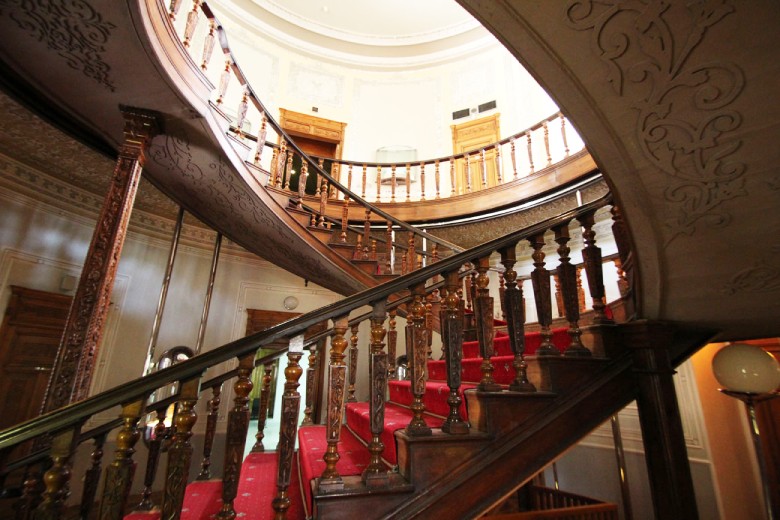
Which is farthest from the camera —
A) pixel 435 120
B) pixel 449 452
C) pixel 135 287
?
pixel 435 120

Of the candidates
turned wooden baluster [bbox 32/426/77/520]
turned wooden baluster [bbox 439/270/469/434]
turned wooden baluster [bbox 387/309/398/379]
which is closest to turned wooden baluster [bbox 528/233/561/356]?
turned wooden baluster [bbox 439/270/469/434]

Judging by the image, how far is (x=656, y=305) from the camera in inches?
61.2

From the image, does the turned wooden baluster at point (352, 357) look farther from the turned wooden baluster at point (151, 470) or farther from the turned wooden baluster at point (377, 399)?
the turned wooden baluster at point (151, 470)

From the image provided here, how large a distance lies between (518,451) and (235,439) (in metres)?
1.03

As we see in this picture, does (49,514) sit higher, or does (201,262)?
(201,262)

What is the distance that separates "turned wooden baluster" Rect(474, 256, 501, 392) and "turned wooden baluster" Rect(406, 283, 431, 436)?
244 millimetres

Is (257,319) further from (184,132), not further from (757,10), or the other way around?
(757,10)

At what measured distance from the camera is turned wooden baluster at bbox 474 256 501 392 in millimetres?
1374

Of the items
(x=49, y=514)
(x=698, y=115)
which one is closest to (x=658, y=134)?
(x=698, y=115)

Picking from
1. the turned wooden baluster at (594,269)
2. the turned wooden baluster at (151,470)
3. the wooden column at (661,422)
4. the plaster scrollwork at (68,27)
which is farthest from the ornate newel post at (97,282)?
the wooden column at (661,422)

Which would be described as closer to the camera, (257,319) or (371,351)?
(371,351)

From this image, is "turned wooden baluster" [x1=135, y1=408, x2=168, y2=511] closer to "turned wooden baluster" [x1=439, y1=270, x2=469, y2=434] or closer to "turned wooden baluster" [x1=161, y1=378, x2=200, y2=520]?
"turned wooden baluster" [x1=161, y1=378, x2=200, y2=520]

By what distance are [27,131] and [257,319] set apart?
9.66 feet

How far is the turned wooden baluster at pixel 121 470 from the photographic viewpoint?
0.96 metres
